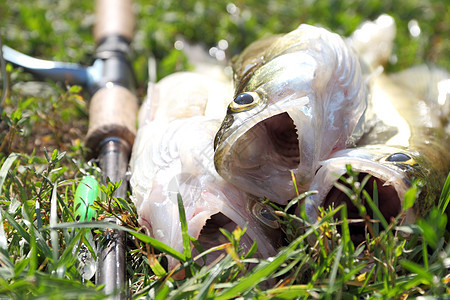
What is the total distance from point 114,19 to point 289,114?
7.08 ft

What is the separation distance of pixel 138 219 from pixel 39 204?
1.41 feet

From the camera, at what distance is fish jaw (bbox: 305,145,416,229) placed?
→ 2104mm

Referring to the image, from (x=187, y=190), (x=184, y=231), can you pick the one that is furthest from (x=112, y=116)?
(x=184, y=231)

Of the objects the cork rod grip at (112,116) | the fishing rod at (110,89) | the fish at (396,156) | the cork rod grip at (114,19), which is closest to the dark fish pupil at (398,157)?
the fish at (396,156)

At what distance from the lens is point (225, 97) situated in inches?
114

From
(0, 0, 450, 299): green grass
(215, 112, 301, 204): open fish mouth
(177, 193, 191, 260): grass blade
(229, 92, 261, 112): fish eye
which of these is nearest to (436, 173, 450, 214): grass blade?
(0, 0, 450, 299): green grass

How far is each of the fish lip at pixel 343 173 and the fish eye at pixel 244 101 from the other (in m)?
0.39

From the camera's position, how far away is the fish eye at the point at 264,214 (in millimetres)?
2238

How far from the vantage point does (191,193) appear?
230cm

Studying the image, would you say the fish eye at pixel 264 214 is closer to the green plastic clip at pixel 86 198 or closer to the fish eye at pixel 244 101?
the fish eye at pixel 244 101

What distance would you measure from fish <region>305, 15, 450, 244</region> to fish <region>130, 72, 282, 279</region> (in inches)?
9.5

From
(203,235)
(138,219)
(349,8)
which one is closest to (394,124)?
(203,235)

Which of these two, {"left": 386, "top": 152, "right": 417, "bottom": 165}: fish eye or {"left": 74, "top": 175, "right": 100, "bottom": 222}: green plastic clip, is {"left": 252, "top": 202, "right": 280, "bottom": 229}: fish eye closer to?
{"left": 386, "top": 152, "right": 417, "bottom": 165}: fish eye

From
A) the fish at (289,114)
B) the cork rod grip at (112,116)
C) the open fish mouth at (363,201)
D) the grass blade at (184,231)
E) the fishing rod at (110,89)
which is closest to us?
the grass blade at (184,231)
